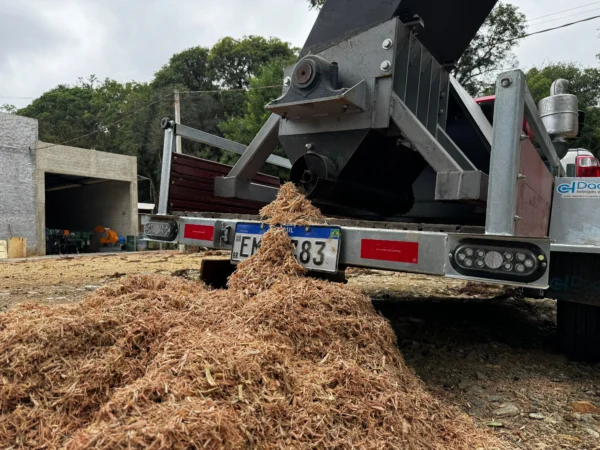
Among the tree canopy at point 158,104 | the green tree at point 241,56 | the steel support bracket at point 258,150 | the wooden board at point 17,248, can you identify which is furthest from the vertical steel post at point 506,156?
the green tree at point 241,56

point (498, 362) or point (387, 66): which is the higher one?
point (387, 66)

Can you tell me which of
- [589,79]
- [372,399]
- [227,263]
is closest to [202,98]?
A: [589,79]

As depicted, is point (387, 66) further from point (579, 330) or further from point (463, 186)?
point (579, 330)

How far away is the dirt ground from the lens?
223 centimetres

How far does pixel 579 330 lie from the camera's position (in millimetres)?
3025

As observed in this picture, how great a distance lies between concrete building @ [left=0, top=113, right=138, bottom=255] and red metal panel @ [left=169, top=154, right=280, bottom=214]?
601 inches

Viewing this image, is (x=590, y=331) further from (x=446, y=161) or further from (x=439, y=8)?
(x=439, y=8)

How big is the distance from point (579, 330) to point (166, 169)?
3.17 m

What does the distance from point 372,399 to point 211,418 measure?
0.68m

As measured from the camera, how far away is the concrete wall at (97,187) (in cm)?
1727

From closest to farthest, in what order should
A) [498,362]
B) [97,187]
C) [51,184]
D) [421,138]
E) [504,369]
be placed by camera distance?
[421,138], [504,369], [498,362], [97,187], [51,184]

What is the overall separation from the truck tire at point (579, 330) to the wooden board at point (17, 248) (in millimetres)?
17010

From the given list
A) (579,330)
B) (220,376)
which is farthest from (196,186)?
(579,330)

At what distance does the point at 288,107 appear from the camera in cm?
297
